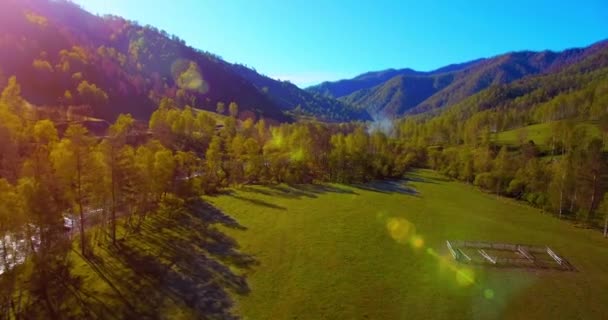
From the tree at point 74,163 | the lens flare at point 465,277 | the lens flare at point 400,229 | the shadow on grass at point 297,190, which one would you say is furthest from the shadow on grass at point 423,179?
the tree at point 74,163

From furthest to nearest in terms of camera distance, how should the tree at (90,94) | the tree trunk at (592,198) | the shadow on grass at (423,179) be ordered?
the tree at (90,94)
the shadow on grass at (423,179)
the tree trunk at (592,198)

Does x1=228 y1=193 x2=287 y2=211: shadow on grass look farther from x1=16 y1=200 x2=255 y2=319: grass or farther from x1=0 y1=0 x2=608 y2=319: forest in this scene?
x1=16 y1=200 x2=255 y2=319: grass

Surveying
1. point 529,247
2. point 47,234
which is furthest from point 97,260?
point 529,247

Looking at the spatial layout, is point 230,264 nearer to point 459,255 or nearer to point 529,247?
point 459,255

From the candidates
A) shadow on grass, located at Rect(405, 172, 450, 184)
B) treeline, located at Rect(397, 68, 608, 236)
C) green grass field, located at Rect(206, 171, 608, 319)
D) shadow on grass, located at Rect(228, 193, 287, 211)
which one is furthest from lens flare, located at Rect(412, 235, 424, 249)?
shadow on grass, located at Rect(405, 172, 450, 184)

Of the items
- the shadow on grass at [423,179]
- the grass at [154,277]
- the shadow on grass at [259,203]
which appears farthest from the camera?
the shadow on grass at [423,179]

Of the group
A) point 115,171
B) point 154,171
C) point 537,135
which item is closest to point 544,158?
point 537,135

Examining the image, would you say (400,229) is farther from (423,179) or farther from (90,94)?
(90,94)

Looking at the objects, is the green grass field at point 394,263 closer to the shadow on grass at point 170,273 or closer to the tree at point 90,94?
the shadow on grass at point 170,273
